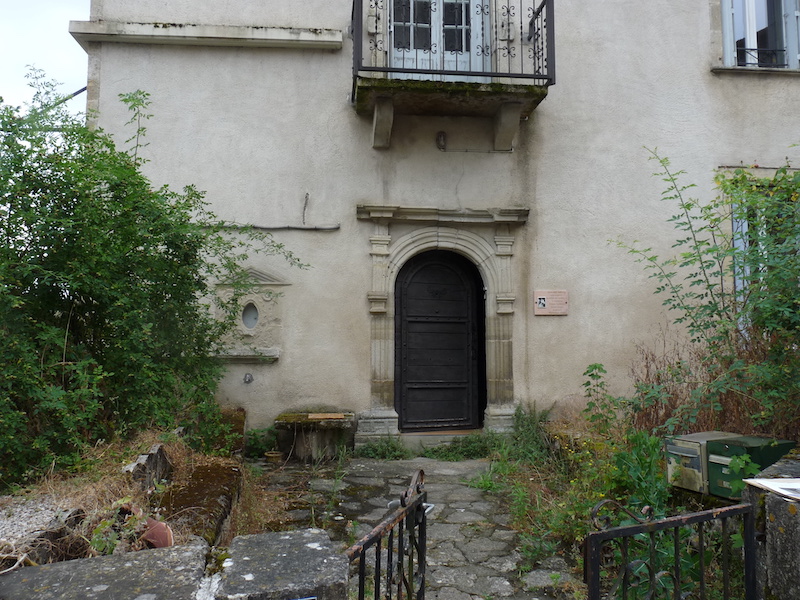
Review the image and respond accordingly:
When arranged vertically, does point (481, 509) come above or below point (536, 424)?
below

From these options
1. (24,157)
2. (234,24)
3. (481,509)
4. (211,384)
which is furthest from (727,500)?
(234,24)

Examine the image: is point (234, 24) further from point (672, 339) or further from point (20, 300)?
point (672, 339)

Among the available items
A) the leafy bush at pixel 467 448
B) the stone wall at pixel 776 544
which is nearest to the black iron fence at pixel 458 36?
the leafy bush at pixel 467 448

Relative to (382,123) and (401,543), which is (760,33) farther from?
(401,543)

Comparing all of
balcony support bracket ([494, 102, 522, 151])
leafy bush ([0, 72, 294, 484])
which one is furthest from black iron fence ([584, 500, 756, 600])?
balcony support bracket ([494, 102, 522, 151])

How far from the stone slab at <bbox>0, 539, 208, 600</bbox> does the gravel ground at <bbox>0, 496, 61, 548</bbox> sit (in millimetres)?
521

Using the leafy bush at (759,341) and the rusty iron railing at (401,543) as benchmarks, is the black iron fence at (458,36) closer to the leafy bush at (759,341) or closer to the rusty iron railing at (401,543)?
the leafy bush at (759,341)

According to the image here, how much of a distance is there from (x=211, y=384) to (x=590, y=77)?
18.4ft

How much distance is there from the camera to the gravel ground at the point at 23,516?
7.45ft

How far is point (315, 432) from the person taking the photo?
629 cm

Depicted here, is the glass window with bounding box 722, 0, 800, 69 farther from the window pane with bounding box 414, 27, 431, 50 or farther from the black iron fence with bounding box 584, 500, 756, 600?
the black iron fence with bounding box 584, 500, 756, 600

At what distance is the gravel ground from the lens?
227 centimetres

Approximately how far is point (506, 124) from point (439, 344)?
A: 2594 mm

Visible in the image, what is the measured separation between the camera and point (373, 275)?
676 cm
